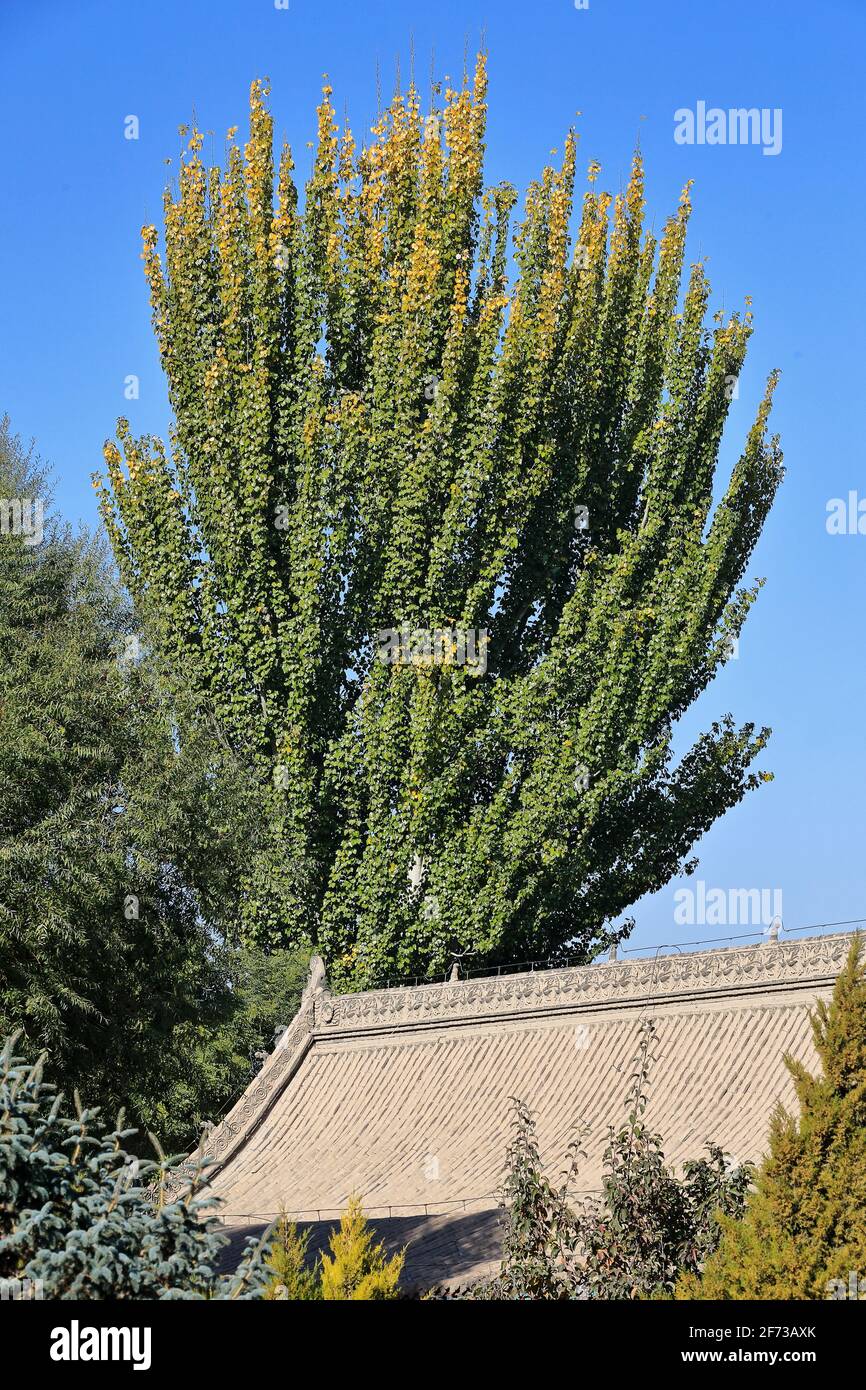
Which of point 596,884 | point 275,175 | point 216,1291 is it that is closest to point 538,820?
point 596,884


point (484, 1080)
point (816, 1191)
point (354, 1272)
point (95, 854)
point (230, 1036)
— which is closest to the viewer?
point (816, 1191)

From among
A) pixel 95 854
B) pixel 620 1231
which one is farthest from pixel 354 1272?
pixel 95 854

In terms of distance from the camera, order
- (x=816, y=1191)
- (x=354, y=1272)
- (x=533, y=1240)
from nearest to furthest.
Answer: (x=816, y=1191), (x=354, y=1272), (x=533, y=1240)

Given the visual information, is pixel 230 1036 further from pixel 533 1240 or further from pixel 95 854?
pixel 533 1240

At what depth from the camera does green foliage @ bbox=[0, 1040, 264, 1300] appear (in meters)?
7.13

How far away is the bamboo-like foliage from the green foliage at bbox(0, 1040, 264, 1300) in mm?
16316

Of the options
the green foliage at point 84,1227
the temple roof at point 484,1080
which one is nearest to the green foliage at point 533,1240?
the temple roof at point 484,1080

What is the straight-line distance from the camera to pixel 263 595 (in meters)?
25.3

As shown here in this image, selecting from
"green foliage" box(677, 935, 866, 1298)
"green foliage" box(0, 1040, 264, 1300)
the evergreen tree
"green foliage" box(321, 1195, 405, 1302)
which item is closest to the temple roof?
the evergreen tree

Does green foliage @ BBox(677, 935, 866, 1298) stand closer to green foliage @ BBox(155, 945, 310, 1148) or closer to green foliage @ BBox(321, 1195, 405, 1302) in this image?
green foliage @ BBox(321, 1195, 405, 1302)

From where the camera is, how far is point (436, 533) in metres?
25.2

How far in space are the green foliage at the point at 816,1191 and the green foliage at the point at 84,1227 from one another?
3.39 metres

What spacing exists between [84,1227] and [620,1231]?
16.1ft
